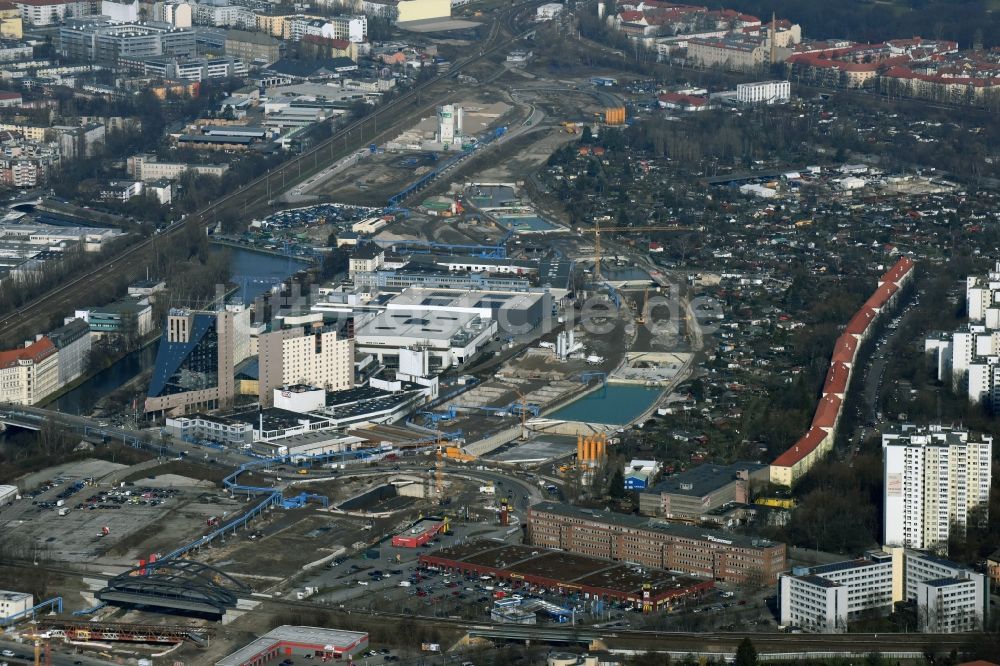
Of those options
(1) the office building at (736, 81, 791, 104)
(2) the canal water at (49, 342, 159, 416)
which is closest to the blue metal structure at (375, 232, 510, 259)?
(2) the canal water at (49, 342, 159, 416)

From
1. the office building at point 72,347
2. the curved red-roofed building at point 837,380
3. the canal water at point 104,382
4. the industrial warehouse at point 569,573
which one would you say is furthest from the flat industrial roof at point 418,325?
the industrial warehouse at point 569,573

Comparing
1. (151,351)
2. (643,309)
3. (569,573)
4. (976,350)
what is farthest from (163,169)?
(569,573)

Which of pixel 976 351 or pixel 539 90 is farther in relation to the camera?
pixel 539 90

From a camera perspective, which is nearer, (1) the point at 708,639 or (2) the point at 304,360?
(1) the point at 708,639

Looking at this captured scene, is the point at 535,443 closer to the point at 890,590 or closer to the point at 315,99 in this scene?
the point at 890,590

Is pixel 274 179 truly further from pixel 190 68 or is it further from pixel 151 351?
pixel 151 351

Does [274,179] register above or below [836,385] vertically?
below

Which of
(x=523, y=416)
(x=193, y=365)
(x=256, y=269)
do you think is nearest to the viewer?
(x=523, y=416)

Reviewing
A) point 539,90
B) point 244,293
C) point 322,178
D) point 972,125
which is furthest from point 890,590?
point 539,90
